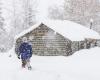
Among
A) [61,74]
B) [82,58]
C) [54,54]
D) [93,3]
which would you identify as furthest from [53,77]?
[93,3]

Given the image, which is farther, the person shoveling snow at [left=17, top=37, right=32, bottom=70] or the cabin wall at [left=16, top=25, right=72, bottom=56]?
the cabin wall at [left=16, top=25, right=72, bottom=56]

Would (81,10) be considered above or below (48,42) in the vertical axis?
below

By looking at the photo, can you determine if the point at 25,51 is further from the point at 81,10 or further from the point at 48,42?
the point at 81,10

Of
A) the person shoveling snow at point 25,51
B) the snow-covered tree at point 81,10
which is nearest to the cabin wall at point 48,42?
the person shoveling snow at point 25,51

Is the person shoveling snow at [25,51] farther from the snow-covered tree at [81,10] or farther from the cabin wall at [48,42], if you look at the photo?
the snow-covered tree at [81,10]

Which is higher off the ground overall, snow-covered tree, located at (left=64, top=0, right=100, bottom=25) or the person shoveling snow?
the person shoveling snow

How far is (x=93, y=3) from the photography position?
65.8m

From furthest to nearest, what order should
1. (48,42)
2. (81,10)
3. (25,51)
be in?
1. (81,10)
2. (48,42)
3. (25,51)

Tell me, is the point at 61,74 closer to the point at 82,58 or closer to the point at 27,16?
the point at 82,58

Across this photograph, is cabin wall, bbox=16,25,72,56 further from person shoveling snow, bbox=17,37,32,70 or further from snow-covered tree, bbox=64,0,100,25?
snow-covered tree, bbox=64,0,100,25

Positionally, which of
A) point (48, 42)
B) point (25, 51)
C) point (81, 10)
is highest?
point (25, 51)

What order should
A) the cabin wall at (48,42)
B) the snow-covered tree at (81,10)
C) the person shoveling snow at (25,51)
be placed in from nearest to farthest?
1. the person shoveling snow at (25,51)
2. the cabin wall at (48,42)
3. the snow-covered tree at (81,10)

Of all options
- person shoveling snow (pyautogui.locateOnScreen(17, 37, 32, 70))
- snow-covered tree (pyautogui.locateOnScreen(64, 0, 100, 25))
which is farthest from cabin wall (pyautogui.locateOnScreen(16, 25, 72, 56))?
snow-covered tree (pyautogui.locateOnScreen(64, 0, 100, 25))

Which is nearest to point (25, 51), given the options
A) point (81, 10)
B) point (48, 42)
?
point (48, 42)
